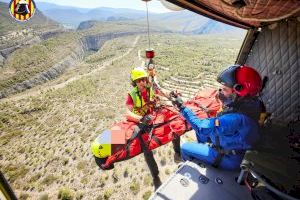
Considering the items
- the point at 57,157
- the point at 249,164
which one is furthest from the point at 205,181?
the point at 57,157

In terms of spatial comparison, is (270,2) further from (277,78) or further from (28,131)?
(28,131)

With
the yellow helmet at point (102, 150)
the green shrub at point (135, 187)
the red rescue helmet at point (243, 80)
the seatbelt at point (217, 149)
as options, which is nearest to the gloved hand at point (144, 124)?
the yellow helmet at point (102, 150)

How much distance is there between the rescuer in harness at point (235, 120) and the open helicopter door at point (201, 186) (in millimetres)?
230

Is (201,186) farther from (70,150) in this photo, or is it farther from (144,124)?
(70,150)

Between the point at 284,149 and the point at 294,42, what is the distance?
2195mm

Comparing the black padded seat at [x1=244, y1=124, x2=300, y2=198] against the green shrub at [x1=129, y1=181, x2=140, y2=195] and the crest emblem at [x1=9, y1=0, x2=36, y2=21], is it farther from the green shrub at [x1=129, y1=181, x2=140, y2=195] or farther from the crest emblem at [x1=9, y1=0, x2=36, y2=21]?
the crest emblem at [x1=9, y1=0, x2=36, y2=21]

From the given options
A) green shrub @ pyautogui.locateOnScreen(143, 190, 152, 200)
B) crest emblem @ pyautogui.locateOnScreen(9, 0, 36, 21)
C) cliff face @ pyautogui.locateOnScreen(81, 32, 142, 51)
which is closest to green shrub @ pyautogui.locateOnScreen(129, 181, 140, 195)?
green shrub @ pyautogui.locateOnScreen(143, 190, 152, 200)

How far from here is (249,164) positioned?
118 inches

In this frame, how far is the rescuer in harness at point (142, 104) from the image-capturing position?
18.2 ft

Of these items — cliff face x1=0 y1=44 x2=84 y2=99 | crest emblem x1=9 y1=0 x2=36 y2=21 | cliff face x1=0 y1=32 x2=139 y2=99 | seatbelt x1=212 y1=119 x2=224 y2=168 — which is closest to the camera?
seatbelt x1=212 y1=119 x2=224 y2=168

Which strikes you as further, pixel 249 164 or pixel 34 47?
pixel 34 47

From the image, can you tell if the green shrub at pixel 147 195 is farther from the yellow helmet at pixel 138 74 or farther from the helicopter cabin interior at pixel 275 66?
the helicopter cabin interior at pixel 275 66

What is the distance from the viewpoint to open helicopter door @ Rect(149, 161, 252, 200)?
3369 millimetres

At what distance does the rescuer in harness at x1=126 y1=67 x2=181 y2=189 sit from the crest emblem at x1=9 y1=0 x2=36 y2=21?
6.09 meters
